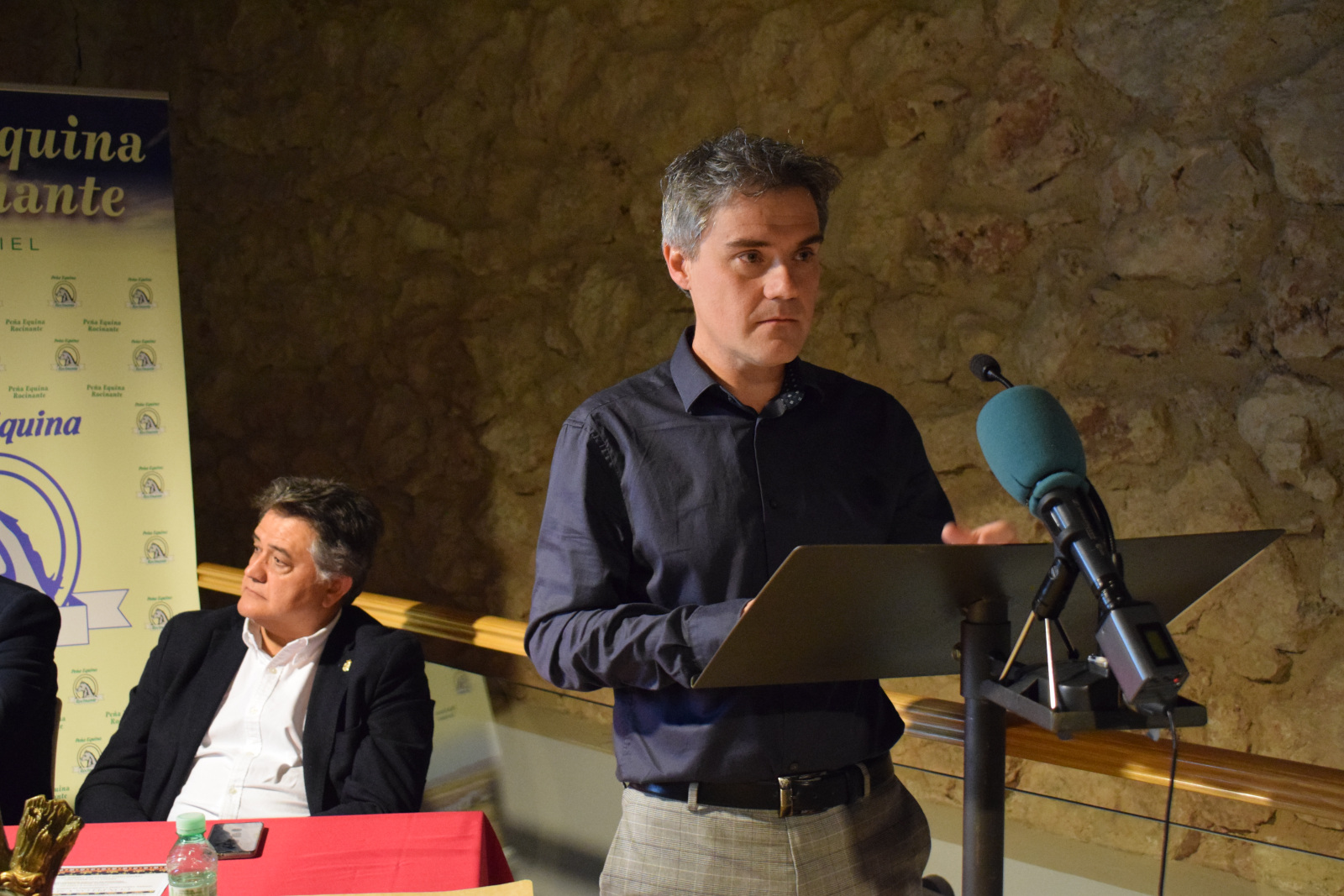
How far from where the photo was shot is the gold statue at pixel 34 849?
1.12 meters

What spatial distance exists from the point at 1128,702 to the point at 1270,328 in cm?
166

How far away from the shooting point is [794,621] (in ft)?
3.14

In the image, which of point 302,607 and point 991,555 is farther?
point 302,607

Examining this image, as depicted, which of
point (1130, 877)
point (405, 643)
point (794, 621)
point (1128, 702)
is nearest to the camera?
point (1128, 702)

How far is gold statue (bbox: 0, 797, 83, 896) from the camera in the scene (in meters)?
1.12

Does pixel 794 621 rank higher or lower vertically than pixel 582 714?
higher

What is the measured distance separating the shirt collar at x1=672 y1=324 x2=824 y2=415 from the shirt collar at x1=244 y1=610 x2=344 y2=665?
1.11 metres

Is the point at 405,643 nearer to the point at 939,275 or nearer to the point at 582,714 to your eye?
the point at 582,714

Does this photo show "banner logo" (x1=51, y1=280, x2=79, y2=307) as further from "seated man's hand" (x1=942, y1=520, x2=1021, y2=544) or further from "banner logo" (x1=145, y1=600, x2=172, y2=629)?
"seated man's hand" (x1=942, y1=520, x2=1021, y2=544)

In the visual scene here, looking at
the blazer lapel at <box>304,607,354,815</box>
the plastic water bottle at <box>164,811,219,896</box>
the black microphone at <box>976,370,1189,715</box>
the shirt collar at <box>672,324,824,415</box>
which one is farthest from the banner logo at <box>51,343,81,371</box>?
the black microphone at <box>976,370,1189,715</box>

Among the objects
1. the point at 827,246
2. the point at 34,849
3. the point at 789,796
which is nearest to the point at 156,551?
the point at 827,246

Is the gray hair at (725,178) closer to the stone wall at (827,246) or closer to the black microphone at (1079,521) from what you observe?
the black microphone at (1079,521)

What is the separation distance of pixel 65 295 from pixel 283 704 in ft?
5.52

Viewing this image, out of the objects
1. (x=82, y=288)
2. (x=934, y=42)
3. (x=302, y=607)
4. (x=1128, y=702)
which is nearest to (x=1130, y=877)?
(x=1128, y=702)
